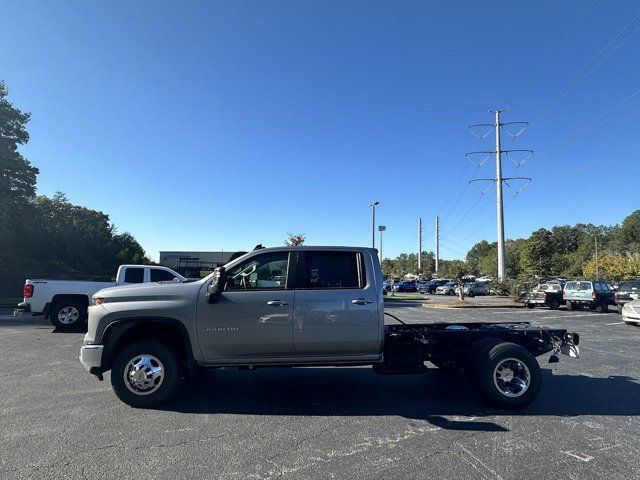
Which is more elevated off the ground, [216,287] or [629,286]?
[629,286]

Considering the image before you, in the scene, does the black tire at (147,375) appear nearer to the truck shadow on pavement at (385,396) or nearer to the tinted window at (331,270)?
the truck shadow on pavement at (385,396)

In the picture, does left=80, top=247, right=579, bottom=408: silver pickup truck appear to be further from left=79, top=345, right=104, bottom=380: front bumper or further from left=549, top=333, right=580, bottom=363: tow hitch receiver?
left=549, top=333, right=580, bottom=363: tow hitch receiver

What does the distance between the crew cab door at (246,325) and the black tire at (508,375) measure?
7.97 ft

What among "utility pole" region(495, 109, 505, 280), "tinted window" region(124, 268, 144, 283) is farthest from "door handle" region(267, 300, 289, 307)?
"utility pole" region(495, 109, 505, 280)

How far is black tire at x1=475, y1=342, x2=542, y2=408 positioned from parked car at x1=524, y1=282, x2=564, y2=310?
2151cm

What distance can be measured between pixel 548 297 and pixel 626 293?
366 centimetres

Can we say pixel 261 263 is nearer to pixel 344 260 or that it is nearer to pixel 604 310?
pixel 344 260

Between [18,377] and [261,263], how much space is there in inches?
182

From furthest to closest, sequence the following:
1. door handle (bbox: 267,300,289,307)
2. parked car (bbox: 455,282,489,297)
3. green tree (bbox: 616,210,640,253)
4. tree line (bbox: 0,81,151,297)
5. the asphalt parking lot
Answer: green tree (bbox: 616,210,640,253) < parked car (bbox: 455,282,489,297) < tree line (bbox: 0,81,151,297) < door handle (bbox: 267,300,289,307) < the asphalt parking lot

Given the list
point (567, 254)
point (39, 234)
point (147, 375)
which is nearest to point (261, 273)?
point (147, 375)

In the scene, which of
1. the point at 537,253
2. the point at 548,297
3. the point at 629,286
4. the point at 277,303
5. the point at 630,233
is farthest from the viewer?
the point at 630,233

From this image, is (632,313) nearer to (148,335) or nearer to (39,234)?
(148,335)

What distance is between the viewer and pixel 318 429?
15.5 feet

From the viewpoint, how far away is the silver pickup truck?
17.6 feet
